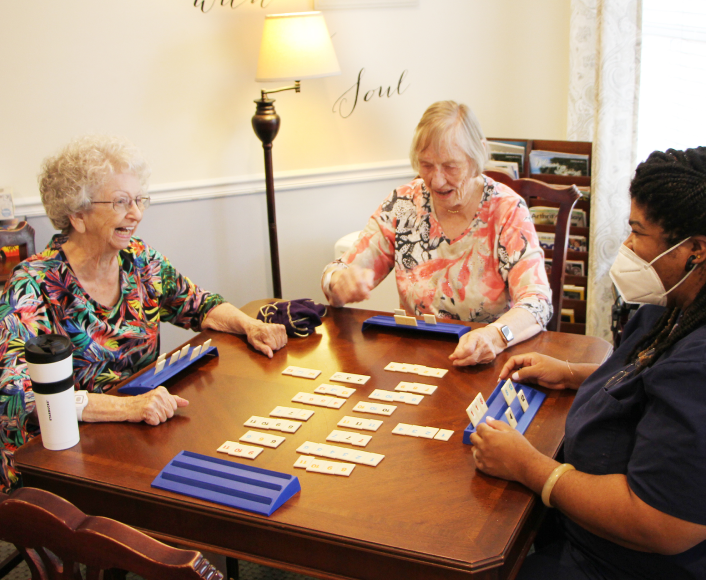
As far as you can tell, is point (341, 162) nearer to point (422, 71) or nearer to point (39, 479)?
point (422, 71)

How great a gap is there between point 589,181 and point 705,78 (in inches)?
25.8

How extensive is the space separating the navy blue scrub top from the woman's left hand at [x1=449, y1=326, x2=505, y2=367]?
343 millimetres

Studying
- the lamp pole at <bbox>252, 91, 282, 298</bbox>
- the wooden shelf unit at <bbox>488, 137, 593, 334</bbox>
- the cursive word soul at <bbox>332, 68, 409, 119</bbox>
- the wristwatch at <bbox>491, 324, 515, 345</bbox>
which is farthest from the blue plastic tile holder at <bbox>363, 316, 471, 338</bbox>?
the cursive word soul at <bbox>332, 68, 409, 119</bbox>

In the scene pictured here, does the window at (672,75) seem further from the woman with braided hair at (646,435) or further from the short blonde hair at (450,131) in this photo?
the woman with braided hair at (646,435)

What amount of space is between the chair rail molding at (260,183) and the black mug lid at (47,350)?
5.74 feet

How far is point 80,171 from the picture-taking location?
1821 mm

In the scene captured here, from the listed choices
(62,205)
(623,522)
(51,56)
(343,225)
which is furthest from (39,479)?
(343,225)

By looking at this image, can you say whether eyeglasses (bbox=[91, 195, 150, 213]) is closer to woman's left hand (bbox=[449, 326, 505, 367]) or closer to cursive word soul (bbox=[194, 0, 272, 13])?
woman's left hand (bbox=[449, 326, 505, 367])

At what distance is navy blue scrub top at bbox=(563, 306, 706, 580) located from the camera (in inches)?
41.7

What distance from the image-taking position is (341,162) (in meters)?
3.58

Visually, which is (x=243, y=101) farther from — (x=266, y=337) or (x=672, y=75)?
(x=672, y=75)

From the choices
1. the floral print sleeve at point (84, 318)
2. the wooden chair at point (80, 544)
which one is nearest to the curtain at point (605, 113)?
Result: the floral print sleeve at point (84, 318)

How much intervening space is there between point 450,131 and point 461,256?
16.0 inches

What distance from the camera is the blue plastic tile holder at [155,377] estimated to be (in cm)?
165
